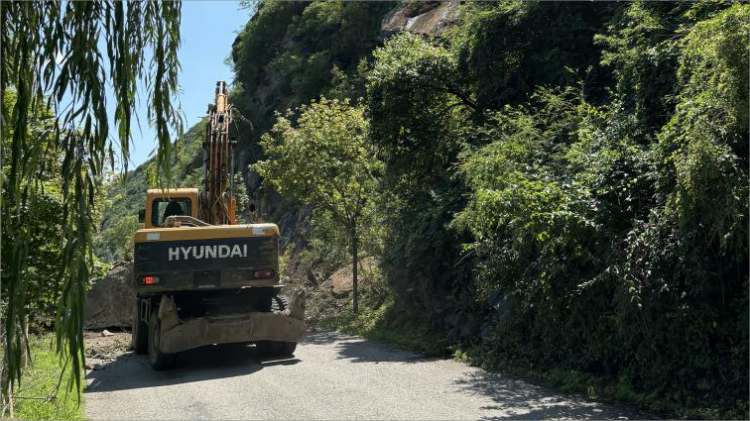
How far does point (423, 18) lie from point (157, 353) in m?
19.2

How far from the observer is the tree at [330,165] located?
20719mm

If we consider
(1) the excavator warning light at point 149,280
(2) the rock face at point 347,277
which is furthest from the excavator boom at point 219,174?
(2) the rock face at point 347,277

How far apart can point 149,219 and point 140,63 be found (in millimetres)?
10718

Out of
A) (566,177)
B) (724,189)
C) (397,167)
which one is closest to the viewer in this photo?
(724,189)

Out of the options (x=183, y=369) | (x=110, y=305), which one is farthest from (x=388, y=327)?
(x=110, y=305)

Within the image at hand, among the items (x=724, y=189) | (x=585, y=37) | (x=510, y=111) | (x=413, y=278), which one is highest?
(x=585, y=37)

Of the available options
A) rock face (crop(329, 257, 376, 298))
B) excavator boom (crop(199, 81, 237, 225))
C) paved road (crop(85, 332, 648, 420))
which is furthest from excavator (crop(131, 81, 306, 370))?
rock face (crop(329, 257, 376, 298))

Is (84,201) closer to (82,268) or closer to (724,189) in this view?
(82,268)

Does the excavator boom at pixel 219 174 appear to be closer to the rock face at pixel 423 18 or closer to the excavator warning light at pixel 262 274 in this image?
the excavator warning light at pixel 262 274

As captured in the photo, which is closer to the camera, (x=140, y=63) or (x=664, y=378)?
(x=140, y=63)

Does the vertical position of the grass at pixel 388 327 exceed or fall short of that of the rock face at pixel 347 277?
it falls short

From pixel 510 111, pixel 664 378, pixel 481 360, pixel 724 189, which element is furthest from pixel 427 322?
pixel 724 189

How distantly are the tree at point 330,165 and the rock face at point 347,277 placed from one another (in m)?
2.14

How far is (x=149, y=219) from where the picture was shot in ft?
49.0
